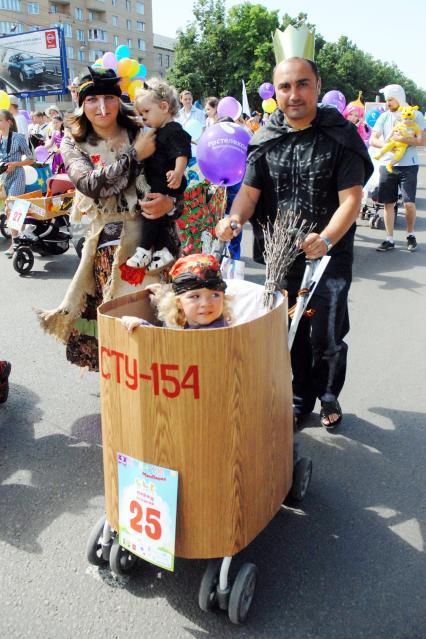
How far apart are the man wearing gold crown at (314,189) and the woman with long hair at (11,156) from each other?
5896 millimetres

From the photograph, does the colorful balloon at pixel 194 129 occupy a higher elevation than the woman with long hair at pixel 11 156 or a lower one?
higher

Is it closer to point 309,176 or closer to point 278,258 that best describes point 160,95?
point 309,176

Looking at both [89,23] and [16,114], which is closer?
[16,114]

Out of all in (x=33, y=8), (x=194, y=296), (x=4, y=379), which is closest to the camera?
(x=194, y=296)

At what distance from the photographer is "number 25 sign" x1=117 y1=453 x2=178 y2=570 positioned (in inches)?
76.4

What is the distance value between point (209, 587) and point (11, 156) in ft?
24.9

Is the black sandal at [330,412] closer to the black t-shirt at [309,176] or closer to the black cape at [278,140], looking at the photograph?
the black t-shirt at [309,176]

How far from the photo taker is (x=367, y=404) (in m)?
3.75

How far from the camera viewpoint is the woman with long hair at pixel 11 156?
806 centimetres

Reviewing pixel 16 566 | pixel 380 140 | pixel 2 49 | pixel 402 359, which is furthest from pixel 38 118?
pixel 16 566

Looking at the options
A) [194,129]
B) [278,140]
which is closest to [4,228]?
[194,129]

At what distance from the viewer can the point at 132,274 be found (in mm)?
3209

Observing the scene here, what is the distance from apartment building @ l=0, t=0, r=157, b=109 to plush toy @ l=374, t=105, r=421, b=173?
54644mm

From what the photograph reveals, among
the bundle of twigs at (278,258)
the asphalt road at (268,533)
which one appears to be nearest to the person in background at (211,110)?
the asphalt road at (268,533)
